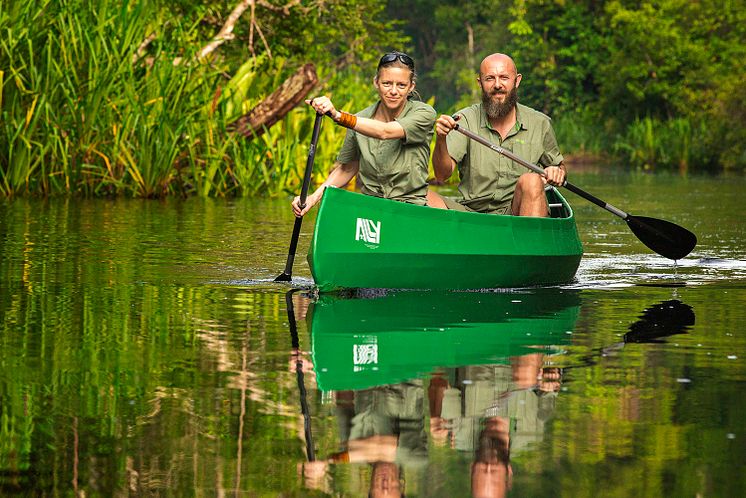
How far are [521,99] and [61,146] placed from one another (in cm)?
3819

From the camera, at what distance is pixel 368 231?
874 cm

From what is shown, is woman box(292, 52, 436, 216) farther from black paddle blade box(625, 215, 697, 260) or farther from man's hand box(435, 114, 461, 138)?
black paddle blade box(625, 215, 697, 260)

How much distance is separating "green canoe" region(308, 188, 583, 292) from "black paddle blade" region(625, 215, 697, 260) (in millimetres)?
1472

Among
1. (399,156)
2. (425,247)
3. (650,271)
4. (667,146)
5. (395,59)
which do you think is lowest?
(650,271)

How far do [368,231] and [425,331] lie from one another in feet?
5.17

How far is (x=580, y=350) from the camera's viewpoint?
661cm

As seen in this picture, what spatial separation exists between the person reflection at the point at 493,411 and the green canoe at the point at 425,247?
2485mm

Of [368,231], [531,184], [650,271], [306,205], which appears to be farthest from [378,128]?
[650,271]

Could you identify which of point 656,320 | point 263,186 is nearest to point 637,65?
point 263,186

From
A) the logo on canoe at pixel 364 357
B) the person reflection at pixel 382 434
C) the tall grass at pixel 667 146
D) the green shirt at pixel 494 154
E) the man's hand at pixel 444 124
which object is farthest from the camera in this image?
the tall grass at pixel 667 146

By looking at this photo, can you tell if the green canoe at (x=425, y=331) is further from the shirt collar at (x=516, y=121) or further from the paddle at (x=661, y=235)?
the paddle at (x=661, y=235)

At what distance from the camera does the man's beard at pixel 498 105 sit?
9.53 meters

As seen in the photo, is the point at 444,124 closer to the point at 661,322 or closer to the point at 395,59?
the point at 395,59

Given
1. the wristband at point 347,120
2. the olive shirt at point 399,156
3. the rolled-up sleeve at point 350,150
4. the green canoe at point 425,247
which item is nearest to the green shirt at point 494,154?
the green canoe at point 425,247
